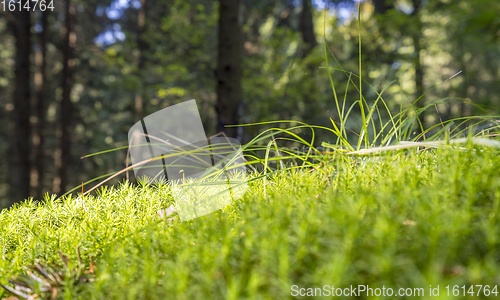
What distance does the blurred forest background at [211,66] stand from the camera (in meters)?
4.45

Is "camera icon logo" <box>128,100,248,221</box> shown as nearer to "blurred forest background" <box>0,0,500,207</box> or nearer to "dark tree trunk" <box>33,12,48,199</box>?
"blurred forest background" <box>0,0,500,207</box>

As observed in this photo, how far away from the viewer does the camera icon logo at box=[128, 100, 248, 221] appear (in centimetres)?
104

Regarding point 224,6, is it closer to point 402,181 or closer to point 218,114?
point 218,114

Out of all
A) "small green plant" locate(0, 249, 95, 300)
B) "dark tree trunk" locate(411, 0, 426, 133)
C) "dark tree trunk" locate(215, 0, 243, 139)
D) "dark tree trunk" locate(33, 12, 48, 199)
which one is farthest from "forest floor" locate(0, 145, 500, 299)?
"dark tree trunk" locate(33, 12, 48, 199)

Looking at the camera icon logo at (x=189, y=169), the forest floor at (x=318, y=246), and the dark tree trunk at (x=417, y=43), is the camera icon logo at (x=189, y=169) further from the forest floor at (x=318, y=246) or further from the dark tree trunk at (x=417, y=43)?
the dark tree trunk at (x=417, y=43)

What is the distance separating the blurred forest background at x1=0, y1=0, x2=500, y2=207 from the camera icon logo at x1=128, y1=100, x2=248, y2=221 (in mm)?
1454

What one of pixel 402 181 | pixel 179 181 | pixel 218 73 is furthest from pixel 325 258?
pixel 218 73

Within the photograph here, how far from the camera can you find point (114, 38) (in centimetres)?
1196

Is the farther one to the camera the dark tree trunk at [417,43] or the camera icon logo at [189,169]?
the dark tree trunk at [417,43]

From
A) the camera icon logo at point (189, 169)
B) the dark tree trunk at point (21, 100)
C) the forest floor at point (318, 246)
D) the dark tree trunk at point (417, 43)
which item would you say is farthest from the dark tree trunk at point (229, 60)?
the dark tree trunk at point (21, 100)

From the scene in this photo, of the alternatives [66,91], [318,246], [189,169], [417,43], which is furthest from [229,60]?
[66,91]

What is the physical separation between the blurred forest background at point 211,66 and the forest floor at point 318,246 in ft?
6.86

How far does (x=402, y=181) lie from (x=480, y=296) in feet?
1.36

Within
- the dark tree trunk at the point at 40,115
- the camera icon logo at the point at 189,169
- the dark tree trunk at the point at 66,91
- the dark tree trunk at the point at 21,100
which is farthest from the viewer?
the dark tree trunk at the point at 40,115
